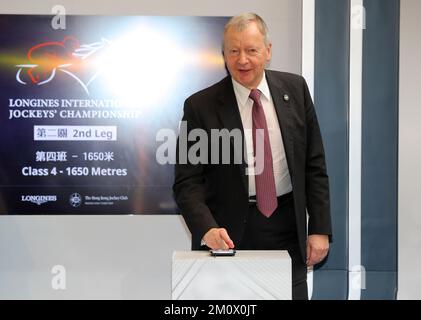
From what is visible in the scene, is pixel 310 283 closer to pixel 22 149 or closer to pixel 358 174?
pixel 358 174

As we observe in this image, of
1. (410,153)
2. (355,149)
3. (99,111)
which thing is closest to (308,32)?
(355,149)

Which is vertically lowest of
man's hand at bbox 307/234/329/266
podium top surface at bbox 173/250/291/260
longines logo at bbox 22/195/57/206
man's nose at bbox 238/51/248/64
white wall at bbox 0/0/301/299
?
white wall at bbox 0/0/301/299

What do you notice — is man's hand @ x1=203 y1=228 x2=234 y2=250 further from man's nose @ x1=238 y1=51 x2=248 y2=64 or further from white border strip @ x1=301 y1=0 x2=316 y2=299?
white border strip @ x1=301 y1=0 x2=316 y2=299

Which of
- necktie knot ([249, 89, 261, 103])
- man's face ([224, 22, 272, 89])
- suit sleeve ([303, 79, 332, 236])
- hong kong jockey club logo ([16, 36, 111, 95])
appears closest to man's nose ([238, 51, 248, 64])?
man's face ([224, 22, 272, 89])

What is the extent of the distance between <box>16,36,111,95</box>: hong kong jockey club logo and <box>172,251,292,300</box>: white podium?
2503 millimetres

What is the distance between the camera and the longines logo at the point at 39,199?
3984 millimetres

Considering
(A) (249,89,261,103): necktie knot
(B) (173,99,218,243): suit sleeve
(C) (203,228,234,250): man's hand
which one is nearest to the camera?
(C) (203,228,234,250): man's hand

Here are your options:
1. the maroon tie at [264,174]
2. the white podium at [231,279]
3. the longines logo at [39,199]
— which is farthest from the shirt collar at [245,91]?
the longines logo at [39,199]

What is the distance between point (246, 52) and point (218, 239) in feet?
2.57

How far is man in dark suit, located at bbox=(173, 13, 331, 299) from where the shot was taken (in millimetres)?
2562

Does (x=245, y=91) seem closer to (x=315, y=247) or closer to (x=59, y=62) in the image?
(x=315, y=247)

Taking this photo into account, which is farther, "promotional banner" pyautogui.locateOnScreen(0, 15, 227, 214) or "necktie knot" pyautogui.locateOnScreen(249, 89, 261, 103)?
"promotional banner" pyautogui.locateOnScreen(0, 15, 227, 214)

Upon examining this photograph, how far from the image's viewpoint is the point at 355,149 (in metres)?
3.90
